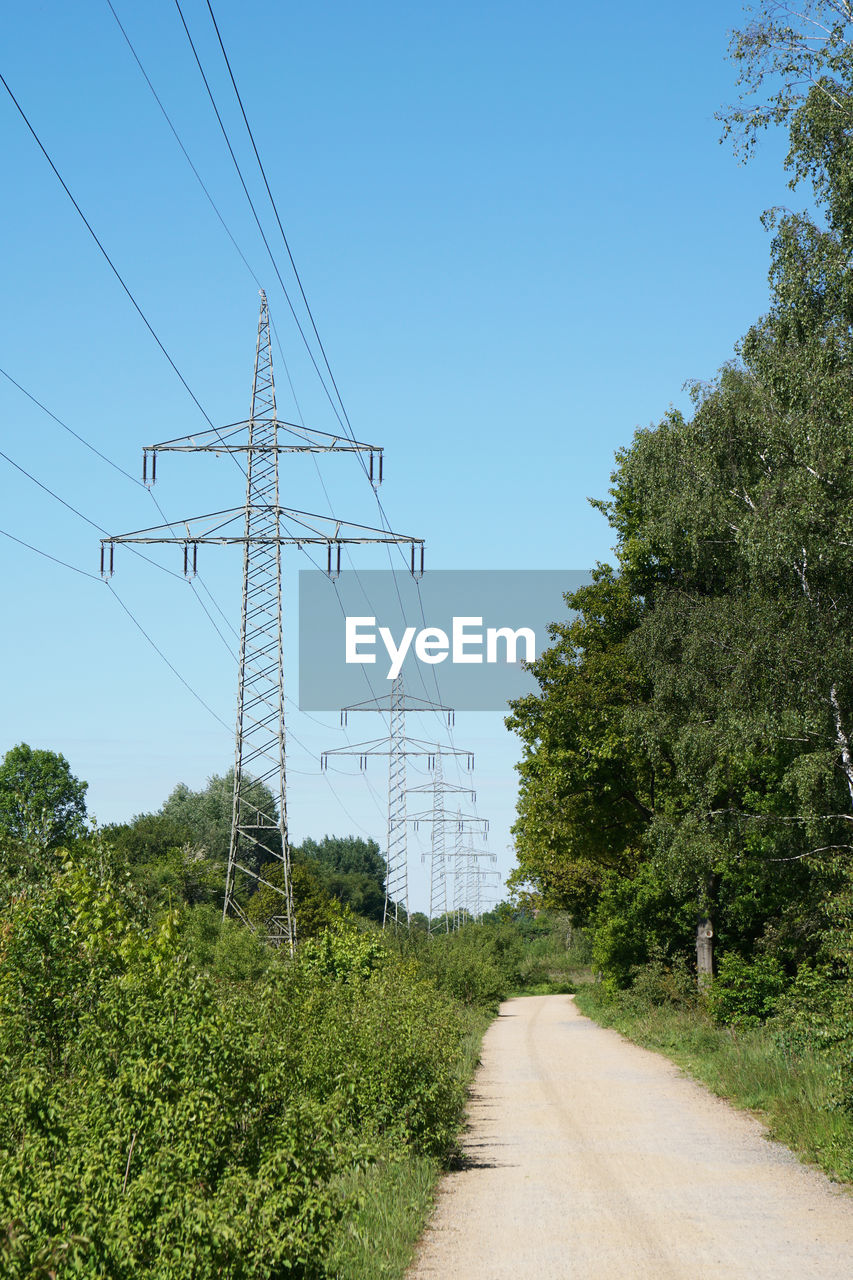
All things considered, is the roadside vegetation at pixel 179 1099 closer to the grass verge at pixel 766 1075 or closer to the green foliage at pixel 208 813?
the grass verge at pixel 766 1075

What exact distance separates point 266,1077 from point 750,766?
843 inches

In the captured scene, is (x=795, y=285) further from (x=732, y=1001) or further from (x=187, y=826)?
(x=187, y=826)

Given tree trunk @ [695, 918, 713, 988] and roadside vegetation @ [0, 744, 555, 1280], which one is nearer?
roadside vegetation @ [0, 744, 555, 1280]

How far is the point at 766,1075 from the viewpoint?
→ 17578 mm

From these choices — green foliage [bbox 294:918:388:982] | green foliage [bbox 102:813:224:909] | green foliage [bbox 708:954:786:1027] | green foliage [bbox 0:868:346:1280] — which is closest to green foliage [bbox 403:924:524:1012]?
green foliage [bbox 294:918:388:982]

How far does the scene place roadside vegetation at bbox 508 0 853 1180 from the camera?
19.3 metres

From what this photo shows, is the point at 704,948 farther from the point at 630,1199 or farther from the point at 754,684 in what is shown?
the point at 630,1199

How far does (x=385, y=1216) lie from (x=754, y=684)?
1452cm

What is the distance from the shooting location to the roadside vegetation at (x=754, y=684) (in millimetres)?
19328

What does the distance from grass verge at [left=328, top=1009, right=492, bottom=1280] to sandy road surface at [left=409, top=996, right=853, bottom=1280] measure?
0.17 meters

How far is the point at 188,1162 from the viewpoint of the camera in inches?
238

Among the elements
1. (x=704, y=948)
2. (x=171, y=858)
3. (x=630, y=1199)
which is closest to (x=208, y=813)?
(x=171, y=858)

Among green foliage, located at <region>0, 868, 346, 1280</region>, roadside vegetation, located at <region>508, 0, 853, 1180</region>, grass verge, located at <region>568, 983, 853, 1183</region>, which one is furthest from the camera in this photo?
roadside vegetation, located at <region>508, 0, 853, 1180</region>

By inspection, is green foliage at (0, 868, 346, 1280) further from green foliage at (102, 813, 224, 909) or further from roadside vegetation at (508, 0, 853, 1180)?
green foliage at (102, 813, 224, 909)
